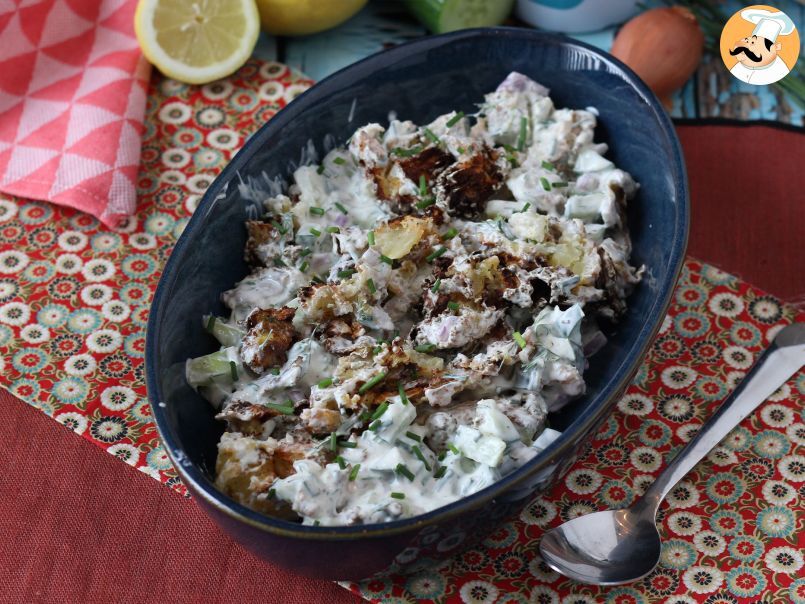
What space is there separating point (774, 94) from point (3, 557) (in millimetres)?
2479

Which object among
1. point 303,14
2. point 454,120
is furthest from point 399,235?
point 303,14

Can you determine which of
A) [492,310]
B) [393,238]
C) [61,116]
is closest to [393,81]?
[393,238]

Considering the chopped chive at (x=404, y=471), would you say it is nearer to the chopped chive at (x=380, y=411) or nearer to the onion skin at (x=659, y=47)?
the chopped chive at (x=380, y=411)

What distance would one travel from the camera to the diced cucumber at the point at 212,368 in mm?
1934

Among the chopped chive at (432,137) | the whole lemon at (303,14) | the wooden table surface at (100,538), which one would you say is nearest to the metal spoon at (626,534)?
the wooden table surface at (100,538)

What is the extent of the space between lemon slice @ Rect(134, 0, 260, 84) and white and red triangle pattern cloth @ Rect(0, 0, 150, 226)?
12 cm

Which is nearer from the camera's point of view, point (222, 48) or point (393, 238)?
point (393, 238)

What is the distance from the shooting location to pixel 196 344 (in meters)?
2.00

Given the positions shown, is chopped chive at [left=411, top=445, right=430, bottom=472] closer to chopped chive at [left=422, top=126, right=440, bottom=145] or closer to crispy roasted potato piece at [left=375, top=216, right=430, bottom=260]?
crispy roasted potato piece at [left=375, top=216, right=430, bottom=260]

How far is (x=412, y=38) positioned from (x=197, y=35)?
68cm

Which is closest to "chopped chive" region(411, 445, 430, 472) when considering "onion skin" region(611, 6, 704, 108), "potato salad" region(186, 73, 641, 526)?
"potato salad" region(186, 73, 641, 526)

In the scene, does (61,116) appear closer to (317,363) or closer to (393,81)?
(393,81)

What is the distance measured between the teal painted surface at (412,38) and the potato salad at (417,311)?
70 cm

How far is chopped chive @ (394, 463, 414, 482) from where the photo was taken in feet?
5.71
